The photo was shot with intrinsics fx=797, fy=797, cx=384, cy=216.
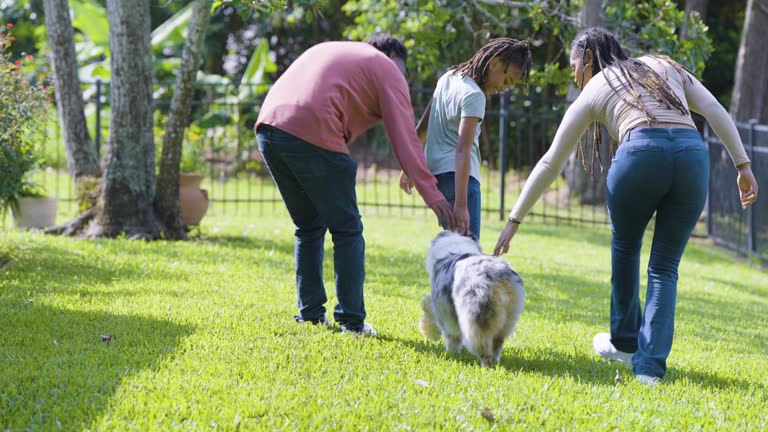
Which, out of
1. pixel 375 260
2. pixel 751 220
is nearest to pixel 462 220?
pixel 375 260

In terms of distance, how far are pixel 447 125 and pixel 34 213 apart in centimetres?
616

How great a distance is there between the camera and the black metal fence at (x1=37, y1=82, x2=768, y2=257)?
1108 centimetres

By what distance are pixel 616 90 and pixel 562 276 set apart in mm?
4204

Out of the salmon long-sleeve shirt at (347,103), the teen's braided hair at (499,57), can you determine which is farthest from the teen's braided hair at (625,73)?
Result: the salmon long-sleeve shirt at (347,103)

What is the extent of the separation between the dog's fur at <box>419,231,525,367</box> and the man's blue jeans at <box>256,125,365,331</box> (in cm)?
47

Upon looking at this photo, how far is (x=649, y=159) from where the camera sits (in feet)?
12.3

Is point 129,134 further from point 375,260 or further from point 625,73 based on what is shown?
point 625,73

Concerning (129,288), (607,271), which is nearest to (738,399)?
(129,288)

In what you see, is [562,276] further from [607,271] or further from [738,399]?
[738,399]

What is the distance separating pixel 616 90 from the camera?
3.90 metres

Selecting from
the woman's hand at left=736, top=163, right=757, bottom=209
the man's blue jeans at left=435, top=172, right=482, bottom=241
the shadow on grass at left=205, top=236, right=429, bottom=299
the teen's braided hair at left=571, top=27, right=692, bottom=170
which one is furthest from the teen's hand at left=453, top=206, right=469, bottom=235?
the shadow on grass at left=205, top=236, right=429, bottom=299

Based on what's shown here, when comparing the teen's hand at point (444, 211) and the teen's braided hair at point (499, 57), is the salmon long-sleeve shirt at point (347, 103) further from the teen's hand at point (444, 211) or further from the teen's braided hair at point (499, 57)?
the teen's braided hair at point (499, 57)

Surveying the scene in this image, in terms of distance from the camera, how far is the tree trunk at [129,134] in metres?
7.75

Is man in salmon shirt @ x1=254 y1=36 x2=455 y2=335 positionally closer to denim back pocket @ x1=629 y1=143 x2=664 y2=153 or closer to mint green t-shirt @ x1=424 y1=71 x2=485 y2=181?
mint green t-shirt @ x1=424 y1=71 x2=485 y2=181
